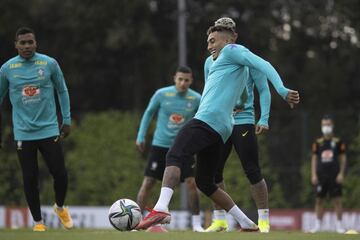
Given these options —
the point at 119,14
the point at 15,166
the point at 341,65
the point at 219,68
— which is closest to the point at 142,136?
the point at 219,68

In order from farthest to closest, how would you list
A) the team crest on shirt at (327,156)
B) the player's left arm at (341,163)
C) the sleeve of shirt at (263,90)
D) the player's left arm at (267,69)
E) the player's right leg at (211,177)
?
the team crest on shirt at (327,156)
the player's left arm at (341,163)
the sleeve of shirt at (263,90)
the player's right leg at (211,177)
the player's left arm at (267,69)

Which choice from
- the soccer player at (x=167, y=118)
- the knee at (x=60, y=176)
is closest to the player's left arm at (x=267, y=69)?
the knee at (x=60, y=176)

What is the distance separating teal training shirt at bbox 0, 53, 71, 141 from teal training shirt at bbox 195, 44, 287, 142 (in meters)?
2.80

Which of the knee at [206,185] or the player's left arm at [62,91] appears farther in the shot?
the player's left arm at [62,91]

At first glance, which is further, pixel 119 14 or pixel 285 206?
pixel 119 14

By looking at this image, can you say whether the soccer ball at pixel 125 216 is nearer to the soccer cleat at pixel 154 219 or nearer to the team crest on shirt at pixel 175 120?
the soccer cleat at pixel 154 219

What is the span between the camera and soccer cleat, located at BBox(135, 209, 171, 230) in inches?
387

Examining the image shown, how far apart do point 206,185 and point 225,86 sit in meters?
1.17

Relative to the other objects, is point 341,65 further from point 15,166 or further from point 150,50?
point 15,166

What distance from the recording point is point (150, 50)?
36.7 m

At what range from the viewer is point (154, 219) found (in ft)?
32.3

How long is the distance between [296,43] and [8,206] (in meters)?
15.7

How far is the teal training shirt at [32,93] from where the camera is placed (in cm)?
1218

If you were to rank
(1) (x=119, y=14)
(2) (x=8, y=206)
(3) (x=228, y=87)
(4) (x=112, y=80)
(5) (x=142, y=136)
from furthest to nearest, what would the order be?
(4) (x=112, y=80)
(1) (x=119, y=14)
(2) (x=8, y=206)
(5) (x=142, y=136)
(3) (x=228, y=87)
